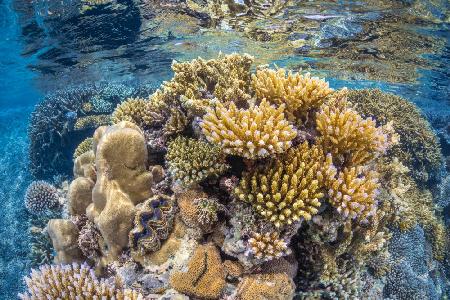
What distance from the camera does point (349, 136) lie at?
392 cm

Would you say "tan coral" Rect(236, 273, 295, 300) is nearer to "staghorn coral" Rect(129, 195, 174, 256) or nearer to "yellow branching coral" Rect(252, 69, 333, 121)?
"staghorn coral" Rect(129, 195, 174, 256)

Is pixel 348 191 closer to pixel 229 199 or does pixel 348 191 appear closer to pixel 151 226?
pixel 229 199

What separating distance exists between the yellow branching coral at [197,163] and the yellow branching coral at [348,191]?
4.27 ft

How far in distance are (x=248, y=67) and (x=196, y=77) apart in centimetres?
89

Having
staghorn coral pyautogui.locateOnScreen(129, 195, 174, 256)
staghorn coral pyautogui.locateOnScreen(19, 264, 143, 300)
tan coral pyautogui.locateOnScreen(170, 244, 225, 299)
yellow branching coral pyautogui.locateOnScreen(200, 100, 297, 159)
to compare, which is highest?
yellow branching coral pyautogui.locateOnScreen(200, 100, 297, 159)

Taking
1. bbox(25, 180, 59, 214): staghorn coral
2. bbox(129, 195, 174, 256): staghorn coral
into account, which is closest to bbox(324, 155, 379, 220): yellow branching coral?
bbox(129, 195, 174, 256): staghorn coral

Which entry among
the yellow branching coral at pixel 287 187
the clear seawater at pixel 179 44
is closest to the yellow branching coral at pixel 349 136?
the yellow branching coral at pixel 287 187

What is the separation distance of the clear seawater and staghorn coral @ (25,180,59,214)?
341 centimetres

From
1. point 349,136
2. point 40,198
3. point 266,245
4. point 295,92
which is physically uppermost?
point 295,92

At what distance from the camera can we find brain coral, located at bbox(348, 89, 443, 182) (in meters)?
11.1

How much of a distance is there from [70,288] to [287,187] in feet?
9.34

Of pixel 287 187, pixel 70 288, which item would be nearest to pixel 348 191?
pixel 287 187

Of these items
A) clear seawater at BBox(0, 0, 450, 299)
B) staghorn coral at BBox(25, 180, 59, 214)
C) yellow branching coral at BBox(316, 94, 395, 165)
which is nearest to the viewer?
yellow branching coral at BBox(316, 94, 395, 165)

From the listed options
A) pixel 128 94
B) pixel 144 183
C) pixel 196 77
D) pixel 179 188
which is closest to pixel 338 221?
pixel 179 188
